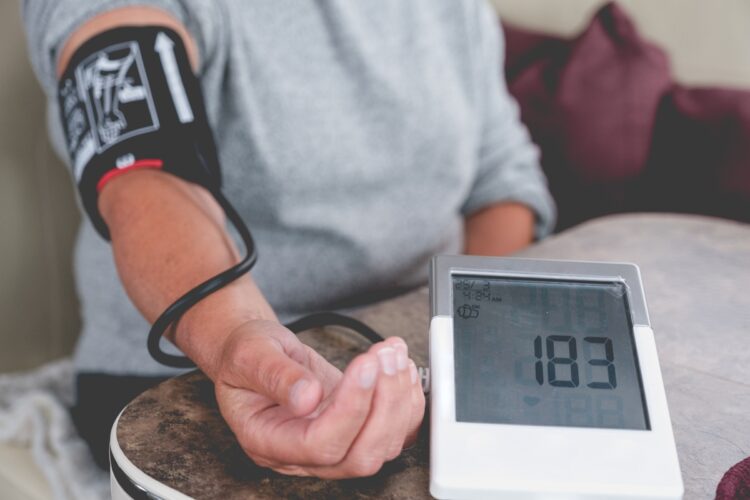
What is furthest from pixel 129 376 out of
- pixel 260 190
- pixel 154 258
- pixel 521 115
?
pixel 521 115

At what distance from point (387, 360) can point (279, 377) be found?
0.06m

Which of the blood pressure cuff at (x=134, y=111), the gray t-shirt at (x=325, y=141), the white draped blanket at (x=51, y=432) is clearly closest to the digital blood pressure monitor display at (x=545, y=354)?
the blood pressure cuff at (x=134, y=111)

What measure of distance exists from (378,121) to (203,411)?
0.49 m

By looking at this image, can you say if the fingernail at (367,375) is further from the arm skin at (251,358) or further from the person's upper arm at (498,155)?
the person's upper arm at (498,155)

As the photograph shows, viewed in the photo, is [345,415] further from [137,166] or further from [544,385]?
[137,166]

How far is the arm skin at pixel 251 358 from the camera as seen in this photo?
1.40ft

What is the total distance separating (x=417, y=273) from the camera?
1.01 meters

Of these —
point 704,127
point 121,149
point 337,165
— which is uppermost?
point 121,149

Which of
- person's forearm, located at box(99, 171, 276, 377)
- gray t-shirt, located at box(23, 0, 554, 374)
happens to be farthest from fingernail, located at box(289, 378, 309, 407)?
gray t-shirt, located at box(23, 0, 554, 374)

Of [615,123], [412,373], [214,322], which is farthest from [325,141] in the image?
[615,123]

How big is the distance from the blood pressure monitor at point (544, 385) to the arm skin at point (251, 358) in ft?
0.12

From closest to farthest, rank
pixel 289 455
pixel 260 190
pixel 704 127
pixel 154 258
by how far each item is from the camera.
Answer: pixel 289 455 < pixel 154 258 < pixel 260 190 < pixel 704 127

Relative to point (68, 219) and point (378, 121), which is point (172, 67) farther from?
point (68, 219)

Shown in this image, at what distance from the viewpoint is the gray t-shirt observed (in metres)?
0.85
